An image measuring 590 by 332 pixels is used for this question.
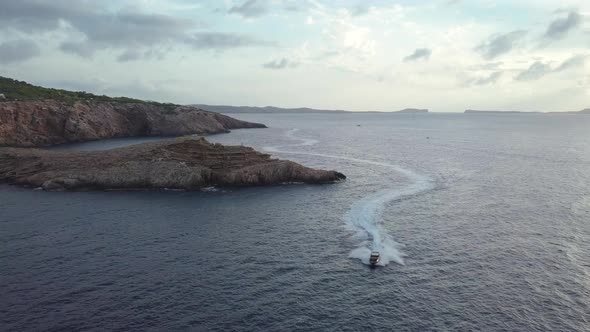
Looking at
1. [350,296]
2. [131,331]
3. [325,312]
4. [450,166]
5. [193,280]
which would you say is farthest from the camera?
[450,166]

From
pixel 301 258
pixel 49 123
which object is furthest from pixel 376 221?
pixel 49 123

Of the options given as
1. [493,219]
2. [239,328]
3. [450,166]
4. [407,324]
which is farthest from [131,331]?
[450,166]

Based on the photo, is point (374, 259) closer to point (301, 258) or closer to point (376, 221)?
point (301, 258)

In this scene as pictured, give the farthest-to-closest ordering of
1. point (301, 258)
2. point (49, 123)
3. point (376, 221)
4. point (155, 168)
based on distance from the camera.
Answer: point (49, 123)
point (155, 168)
point (376, 221)
point (301, 258)

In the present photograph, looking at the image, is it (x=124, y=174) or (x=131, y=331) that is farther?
(x=124, y=174)

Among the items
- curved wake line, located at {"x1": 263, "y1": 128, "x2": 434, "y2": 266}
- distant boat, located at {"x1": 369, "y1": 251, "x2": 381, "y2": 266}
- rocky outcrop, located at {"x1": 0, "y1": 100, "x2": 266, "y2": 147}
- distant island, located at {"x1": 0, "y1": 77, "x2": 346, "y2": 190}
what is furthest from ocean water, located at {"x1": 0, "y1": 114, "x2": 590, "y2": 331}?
rocky outcrop, located at {"x1": 0, "y1": 100, "x2": 266, "y2": 147}

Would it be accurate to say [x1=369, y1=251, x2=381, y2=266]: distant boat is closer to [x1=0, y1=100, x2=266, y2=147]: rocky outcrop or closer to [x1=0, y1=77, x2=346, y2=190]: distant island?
[x1=0, y1=77, x2=346, y2=190]: distant island

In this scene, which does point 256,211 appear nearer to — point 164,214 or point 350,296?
point 164,214
